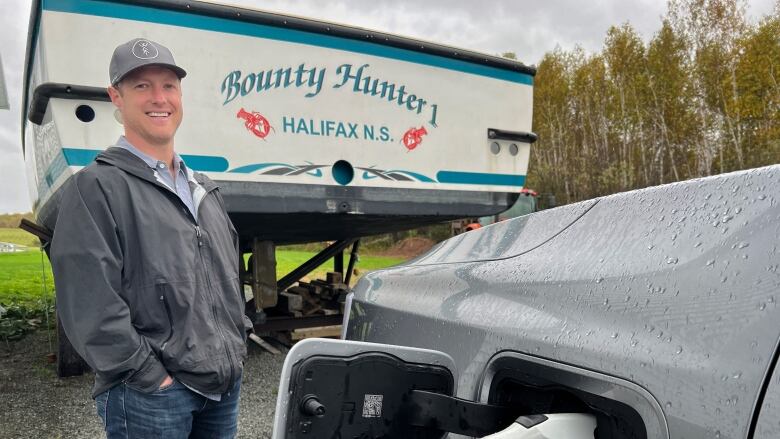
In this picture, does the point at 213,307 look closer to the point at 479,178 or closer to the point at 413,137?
the point at 413,137

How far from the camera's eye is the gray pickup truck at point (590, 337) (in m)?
0.86

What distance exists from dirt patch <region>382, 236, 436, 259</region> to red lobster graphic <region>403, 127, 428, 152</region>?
21.0 m

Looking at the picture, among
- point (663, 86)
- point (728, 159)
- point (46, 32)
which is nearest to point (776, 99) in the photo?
point (728, 159)

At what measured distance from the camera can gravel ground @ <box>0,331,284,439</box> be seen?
11.0ft

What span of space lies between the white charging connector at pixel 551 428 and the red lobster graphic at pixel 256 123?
9.18 feet

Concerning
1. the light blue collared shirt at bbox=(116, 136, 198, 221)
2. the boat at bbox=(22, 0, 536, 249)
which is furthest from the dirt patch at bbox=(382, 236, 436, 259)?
the light blue collared shirt at bbox=(116, 136, 198, 221)

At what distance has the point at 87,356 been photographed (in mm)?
1477

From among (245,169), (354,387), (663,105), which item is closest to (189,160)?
(245,169)

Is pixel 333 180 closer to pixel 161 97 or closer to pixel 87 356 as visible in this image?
pixel 161 97

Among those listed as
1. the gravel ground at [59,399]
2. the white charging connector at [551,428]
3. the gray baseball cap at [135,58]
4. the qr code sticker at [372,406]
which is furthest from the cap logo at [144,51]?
the gravel ground at [59,399]

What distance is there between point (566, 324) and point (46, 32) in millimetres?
3027

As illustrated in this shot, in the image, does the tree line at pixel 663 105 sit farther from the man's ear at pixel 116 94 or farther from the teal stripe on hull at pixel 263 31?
the man's ear at pixel 116 94

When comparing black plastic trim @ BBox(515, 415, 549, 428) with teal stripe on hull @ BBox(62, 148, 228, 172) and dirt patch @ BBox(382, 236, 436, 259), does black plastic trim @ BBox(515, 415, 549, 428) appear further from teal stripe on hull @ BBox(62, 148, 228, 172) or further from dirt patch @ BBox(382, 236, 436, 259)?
dirt patch @ BBox(382, 236, 436, 259)

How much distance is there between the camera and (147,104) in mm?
1740
